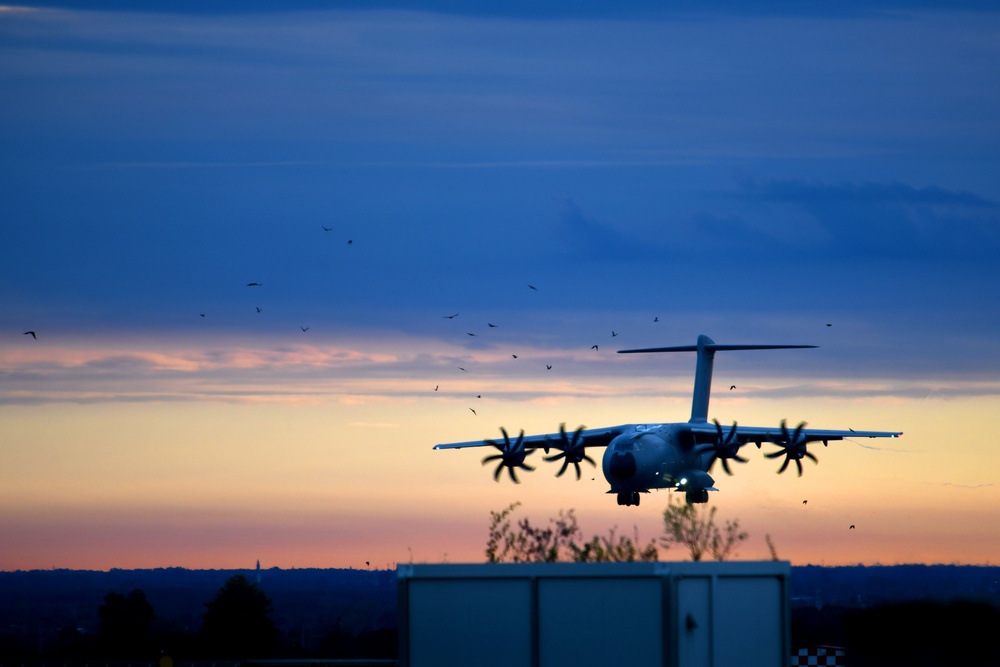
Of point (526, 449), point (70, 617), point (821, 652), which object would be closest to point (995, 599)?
point (821, 652)

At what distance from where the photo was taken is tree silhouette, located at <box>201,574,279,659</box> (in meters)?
55.5

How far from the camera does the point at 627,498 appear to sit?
233 feet

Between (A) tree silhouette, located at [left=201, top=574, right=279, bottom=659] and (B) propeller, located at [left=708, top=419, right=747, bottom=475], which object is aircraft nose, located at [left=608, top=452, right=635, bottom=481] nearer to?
(B) propeller, located at [left=708, top=419, right=747, bottom=475]

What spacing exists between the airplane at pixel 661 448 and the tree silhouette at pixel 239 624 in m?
19.0

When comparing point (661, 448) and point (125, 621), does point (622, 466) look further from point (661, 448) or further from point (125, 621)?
point (125, 621)

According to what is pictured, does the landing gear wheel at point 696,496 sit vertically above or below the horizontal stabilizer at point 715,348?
below

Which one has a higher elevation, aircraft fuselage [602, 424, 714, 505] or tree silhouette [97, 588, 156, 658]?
aircraft fuselage [602, 424, 714, 505]

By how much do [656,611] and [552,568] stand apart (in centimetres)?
170

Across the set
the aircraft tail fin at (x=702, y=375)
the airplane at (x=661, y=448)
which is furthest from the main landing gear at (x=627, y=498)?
the aircraft tail fin at (x=702, y=375)

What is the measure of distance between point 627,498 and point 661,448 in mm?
3016

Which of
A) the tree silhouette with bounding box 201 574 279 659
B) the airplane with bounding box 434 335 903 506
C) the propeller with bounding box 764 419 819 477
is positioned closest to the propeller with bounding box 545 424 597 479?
the airplane with bounding box 434 335 903 506

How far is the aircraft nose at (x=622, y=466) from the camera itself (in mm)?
68750

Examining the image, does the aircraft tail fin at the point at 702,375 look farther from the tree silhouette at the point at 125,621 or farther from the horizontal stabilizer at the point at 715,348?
the tree silhouette at the point at 125,621

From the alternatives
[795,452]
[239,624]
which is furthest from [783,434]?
[239,624]
